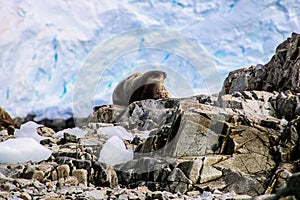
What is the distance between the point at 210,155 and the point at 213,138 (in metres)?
0.62

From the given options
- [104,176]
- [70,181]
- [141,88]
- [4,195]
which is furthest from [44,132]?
[141,88]

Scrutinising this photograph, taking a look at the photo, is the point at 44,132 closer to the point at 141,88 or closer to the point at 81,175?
the point at 81,175

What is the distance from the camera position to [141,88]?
25750 millimetres

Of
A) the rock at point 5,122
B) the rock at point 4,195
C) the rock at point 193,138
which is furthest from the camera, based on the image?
the rock at point 5,122

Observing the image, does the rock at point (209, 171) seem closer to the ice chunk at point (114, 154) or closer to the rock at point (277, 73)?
the ice chunk at point (114, 154)

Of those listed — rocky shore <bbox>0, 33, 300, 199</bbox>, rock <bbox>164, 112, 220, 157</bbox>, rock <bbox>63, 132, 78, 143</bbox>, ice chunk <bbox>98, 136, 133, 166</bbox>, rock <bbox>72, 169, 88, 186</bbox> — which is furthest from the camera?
rock <bbox>63, 132, 78, 143</bbox>

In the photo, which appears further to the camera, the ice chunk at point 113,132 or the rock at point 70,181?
the ice chunk at point 113,132

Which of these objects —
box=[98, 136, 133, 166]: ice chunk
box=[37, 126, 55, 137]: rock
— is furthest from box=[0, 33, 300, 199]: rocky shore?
box=[37, 126, 55, 137]: rock

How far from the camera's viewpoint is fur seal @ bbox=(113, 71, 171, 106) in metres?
25.1

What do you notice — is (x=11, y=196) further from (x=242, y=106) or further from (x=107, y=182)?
(x=242, y=106)

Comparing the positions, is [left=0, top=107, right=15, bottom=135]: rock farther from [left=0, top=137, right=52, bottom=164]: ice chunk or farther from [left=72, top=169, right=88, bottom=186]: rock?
[left=72, top=169, right=88, bottom=186]: rock

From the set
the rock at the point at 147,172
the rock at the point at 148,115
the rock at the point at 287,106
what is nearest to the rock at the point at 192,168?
the rock at the point at 147,172

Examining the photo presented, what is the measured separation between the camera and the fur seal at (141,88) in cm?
2512

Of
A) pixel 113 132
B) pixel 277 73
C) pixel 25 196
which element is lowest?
pixel 25 196
